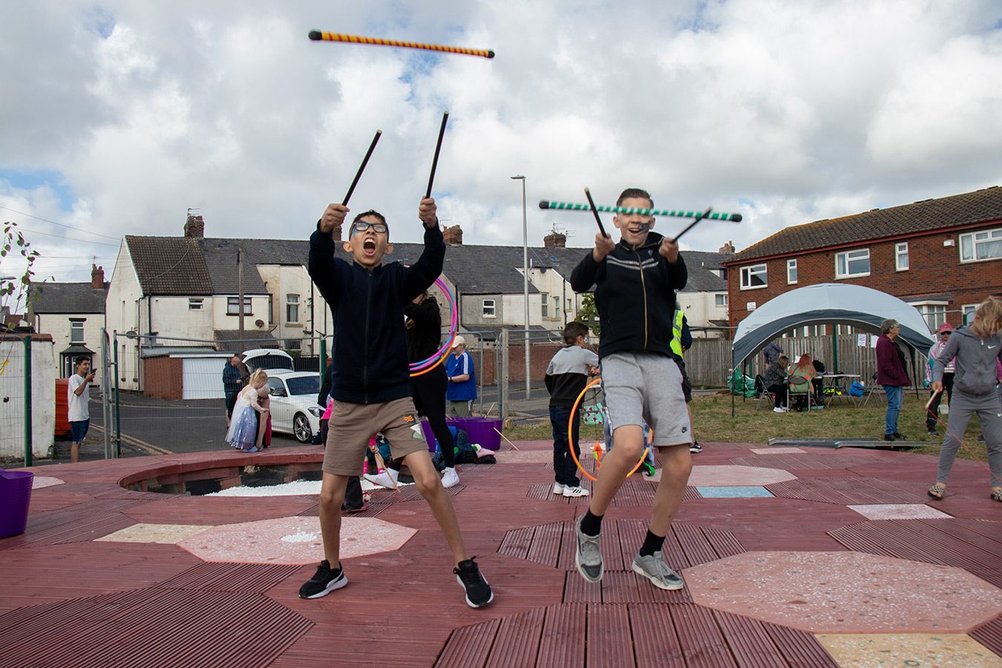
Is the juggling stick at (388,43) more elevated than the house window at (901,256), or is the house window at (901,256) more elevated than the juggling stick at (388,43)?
the house window at (901,256)

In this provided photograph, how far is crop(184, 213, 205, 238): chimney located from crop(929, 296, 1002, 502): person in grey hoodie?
48.4 m

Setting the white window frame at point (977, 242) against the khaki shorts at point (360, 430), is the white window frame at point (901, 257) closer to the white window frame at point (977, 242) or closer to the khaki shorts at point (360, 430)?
the white window frame at point (977, 242)

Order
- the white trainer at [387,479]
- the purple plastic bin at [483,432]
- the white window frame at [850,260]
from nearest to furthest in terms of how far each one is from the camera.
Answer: the white trainer at [387,479] → the purple plastic bin at [483,432] → the white window frame at [850,260]

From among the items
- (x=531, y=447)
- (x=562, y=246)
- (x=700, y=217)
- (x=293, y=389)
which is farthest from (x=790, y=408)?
(x=562, y=246)

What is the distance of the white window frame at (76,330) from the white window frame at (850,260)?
155ft

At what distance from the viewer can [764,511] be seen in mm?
5816

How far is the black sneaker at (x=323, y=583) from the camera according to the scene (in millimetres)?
3807

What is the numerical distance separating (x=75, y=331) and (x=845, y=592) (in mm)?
58731

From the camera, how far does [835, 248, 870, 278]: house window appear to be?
112 feet

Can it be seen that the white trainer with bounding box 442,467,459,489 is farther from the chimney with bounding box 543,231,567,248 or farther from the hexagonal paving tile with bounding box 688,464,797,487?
the chimney with bounding box 543,231,567,248

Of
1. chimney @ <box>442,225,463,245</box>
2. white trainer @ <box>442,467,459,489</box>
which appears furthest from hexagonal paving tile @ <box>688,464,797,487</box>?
chimney @ <box>442,225,463,245</box>

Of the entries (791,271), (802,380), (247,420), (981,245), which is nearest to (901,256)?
(981,245)

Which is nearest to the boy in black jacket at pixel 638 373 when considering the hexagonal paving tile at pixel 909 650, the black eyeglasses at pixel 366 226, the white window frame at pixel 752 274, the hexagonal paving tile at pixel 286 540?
the hexagonal paving tile at pixel 909 650

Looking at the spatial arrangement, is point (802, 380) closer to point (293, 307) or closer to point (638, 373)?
point (638, 373)
